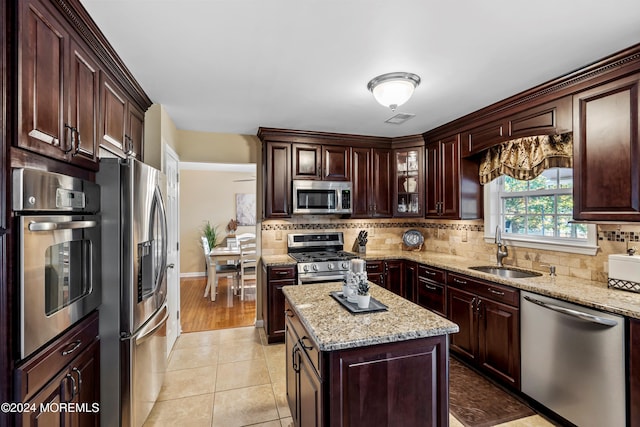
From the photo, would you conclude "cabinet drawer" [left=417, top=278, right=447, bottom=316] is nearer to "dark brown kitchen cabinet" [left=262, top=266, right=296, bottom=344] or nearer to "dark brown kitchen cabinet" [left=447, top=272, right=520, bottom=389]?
"dark brown kitchen cabinet" [left=447, top=272, right=520, bottom=389]

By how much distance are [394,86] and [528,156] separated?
1517mm

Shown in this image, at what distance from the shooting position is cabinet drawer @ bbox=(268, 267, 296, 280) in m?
3.44

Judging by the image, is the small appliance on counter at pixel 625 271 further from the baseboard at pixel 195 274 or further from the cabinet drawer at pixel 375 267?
the baseboard at pixel 195 274

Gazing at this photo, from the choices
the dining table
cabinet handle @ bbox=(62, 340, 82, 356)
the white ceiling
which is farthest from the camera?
the dining table

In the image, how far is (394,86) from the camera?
2264 millimetres

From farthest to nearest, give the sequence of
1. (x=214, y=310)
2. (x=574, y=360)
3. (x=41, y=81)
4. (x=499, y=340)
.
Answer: (x=214, y=310) → (x=499, y=340) → (x=574, y=360) → (x=41, y=81)

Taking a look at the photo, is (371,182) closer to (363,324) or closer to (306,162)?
(306,162)

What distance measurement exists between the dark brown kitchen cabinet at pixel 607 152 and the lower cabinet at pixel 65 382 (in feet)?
10.7

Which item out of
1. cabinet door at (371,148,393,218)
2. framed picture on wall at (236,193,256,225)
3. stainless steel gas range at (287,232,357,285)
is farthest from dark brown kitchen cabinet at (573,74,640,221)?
framed picture on wall at (236,193,256,225)

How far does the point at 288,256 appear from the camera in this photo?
12.8 feet

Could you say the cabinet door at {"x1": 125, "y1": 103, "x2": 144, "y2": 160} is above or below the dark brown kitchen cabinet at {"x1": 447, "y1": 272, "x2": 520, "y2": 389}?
above

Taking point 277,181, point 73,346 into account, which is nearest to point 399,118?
point 277,181

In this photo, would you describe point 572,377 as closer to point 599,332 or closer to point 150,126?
point 599,332

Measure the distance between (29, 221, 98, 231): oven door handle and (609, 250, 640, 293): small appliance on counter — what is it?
3.29m
